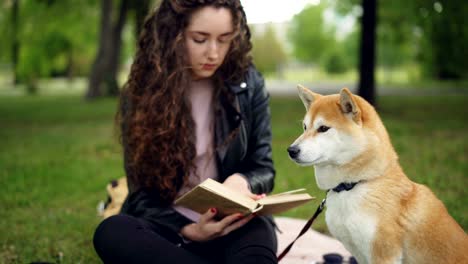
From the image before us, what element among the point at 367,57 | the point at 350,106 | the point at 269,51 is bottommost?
the point at 269,51

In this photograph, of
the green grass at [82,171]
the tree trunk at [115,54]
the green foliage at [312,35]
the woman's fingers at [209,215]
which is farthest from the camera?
the green foliage at [312,35]

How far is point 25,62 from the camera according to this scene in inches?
1224

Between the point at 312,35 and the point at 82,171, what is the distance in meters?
44.0

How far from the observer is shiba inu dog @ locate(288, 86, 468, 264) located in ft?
7.76

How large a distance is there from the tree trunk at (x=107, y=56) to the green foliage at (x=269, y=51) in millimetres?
34391

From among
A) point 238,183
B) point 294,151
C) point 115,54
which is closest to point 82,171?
point 238,183

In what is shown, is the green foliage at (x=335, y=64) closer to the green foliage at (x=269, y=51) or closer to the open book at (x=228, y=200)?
the green foliage at (x=269, y=51)

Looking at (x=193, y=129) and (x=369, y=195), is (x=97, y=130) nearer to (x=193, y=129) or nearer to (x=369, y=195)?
(x=193, y=129)

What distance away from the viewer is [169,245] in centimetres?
280

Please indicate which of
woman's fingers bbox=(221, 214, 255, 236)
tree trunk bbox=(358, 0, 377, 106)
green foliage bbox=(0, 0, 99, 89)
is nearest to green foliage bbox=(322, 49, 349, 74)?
green foliage bbox=(0, 0, 99, 89)

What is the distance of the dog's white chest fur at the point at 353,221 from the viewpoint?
2.37m

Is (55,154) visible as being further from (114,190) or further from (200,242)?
(200,242)

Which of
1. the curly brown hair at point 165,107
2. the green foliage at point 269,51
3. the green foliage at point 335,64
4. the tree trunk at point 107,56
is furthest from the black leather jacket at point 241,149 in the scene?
the green foliage at point 269,51

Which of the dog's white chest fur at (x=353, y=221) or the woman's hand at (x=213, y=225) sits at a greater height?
the dog's white chest fur at (x=353, y=221)
